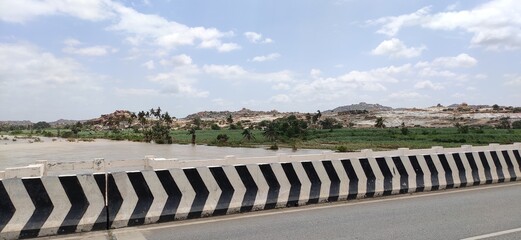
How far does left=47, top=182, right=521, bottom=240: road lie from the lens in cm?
717

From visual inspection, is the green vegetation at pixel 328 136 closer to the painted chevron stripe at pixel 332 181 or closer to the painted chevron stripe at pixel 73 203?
the painted chevron stripe at pixel 332 181

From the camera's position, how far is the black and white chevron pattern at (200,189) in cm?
725

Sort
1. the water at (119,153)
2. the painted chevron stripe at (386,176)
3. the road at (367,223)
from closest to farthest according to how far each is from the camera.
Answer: the road at (367,223) → the painted chevron stripe at (386,176) → the water at (119,153)

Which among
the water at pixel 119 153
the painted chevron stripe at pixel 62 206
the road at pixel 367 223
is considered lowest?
the water at pixel 119 153

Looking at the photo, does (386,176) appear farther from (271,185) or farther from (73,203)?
(73,203)

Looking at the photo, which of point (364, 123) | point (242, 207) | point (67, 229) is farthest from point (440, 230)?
point (364, 123)

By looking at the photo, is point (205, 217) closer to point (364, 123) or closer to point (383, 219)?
point (383, 219)

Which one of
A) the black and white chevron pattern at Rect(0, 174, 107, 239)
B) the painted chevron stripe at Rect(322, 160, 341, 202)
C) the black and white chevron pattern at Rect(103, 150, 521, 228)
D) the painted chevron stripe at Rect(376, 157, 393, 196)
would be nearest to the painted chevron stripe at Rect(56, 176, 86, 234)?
the black and white chevron pattern at Rect(0, 174, 107, 239)

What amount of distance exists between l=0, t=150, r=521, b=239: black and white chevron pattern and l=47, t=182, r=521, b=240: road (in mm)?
262

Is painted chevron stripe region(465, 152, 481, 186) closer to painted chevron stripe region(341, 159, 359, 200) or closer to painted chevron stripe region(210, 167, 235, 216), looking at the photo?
painted chevron stripe region(341, 159, 359, 200)

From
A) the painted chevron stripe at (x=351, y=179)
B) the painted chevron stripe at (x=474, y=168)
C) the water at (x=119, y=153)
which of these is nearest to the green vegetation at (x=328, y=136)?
the water at (x=119, y=153)

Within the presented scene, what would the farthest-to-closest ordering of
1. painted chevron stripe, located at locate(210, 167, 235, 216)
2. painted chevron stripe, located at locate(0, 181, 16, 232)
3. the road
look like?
1. painted chevron stripe, located at locate(210, 167, 235, 216)
2. the road
3. painted chevron stripe, located at locate(0, 181, 16, 232)

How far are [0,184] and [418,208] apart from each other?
6.87 m

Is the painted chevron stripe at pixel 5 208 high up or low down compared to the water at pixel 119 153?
up
